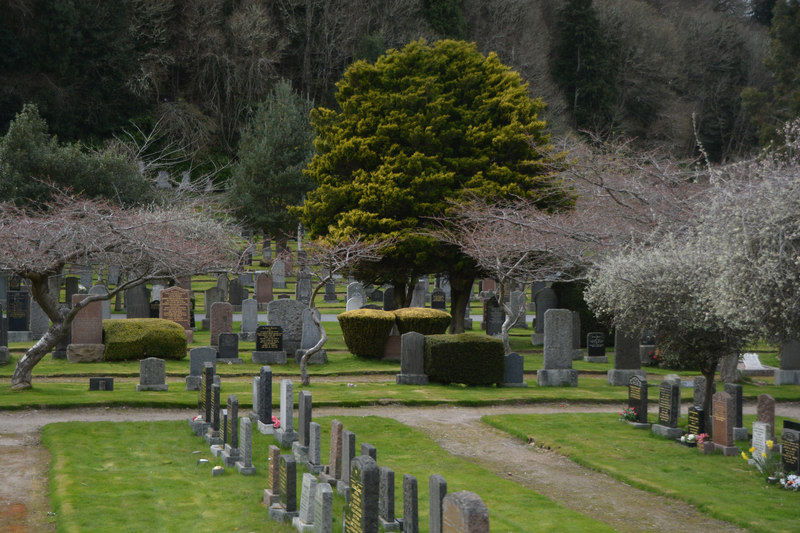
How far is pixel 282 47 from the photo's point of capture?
217 ft

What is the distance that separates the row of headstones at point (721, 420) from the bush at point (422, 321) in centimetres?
957

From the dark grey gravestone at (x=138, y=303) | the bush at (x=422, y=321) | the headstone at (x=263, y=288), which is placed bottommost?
the bush at (x=422, y=321)

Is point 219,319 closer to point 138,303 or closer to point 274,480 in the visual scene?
point 138,303

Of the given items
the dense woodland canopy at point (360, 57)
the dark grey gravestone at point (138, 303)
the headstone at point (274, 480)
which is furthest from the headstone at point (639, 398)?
the dense woodland canopy at point (360, 57)

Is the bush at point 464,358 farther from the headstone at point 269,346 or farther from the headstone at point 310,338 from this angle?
the headstone at point 269,346

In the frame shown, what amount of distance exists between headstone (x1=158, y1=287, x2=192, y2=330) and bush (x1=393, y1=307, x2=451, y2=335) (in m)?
6.61

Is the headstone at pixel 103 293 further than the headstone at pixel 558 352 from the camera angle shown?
Yes

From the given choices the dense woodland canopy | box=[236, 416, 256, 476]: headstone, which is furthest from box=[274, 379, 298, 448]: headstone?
the dense woodland canopy

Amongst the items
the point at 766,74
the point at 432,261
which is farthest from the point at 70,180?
the point at 766,74

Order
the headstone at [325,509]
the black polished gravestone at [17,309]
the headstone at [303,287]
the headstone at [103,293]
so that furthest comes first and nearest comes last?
the headstone at [303,287], the headstone at [103,293], the black polished gravestone at [17,309], the headstone at [325,509]

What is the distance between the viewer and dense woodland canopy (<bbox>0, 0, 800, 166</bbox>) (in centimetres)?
5578

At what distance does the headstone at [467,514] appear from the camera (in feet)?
21.1

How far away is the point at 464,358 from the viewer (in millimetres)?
21828

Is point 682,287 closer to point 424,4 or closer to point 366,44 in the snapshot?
point 366,44
